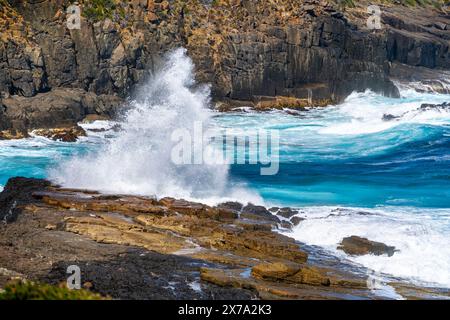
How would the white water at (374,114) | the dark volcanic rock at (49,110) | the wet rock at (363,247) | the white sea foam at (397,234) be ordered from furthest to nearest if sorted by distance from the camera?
the white water at (374,114) → the dark volcanic rock at (49,110) → the wet rock at (363,247) → the white sea foam at (397,234)

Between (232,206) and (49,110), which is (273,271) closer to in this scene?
(232,206)

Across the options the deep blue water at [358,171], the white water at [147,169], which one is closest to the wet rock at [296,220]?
the deep blue water at [358,171]

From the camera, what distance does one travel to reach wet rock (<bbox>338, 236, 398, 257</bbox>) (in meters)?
19.9

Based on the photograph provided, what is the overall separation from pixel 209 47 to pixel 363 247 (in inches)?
1412

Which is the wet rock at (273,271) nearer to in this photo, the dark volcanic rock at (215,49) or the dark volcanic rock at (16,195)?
the dark volcanic rock at (16,195)

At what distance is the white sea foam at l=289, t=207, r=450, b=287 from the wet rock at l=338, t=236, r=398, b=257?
198 mm

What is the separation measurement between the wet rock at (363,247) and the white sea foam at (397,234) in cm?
20

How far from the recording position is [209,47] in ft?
178

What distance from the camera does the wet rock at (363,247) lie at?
19906 mm

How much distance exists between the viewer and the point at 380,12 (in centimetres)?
7431

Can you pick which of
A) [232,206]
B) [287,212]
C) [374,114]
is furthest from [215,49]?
[287,212]

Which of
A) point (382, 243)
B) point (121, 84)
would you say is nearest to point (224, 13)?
point (121, 84)

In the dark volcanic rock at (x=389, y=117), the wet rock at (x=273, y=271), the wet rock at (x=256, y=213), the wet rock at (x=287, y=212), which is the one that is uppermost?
the wet rock at (x=273, y=271)

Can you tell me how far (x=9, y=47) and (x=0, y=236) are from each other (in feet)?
85.3
